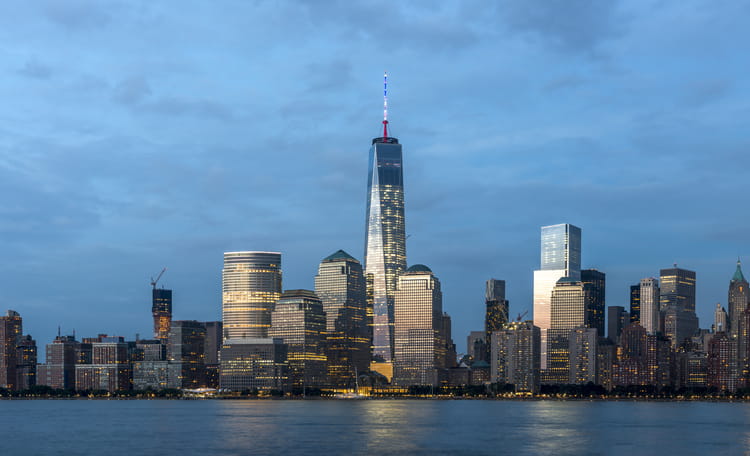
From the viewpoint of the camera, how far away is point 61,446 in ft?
570

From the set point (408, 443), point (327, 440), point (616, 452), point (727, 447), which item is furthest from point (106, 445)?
point (727, 447)

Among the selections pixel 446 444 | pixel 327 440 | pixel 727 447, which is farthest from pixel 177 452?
pixel 727 447

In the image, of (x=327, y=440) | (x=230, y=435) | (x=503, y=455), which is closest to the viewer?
(x=503, y=455)

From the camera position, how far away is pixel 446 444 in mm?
171625

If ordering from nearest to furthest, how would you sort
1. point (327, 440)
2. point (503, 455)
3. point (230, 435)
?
point (503, 455), point (327, 440), point (230, 435)

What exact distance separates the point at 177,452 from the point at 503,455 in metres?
49.3

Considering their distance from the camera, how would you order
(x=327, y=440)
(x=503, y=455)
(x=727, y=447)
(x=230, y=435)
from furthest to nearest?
1. (x=230, y=435)
2. (x=327, y=440)
3. (x=727, y=447)
4. (x=503, y=455)

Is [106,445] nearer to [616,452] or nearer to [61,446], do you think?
[61,446]

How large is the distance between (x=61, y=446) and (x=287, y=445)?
38.2 m

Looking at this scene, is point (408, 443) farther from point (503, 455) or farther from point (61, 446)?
point (61, 446)

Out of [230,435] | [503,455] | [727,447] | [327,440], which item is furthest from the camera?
[230,435]

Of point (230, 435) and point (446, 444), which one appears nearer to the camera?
point (446, 444)

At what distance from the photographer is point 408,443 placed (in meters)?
171

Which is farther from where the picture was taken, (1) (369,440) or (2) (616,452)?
(1) (369,440)
